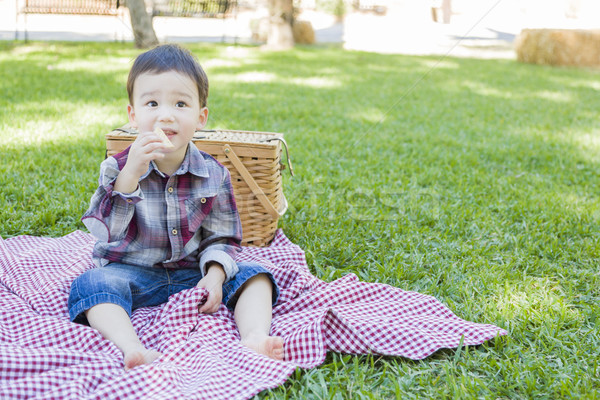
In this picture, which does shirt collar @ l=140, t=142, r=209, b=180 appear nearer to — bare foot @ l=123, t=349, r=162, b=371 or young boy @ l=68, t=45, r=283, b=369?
young boy @ l=68, t=45, r=283, b=369

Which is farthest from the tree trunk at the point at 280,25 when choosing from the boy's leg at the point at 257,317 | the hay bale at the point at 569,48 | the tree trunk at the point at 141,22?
the boy's leg at the point at 257,317

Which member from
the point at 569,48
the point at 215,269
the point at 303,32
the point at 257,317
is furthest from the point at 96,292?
the point at 303,32

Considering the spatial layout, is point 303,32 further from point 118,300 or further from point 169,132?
point 118,300

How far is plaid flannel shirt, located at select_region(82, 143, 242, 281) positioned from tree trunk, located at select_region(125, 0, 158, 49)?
215 inches

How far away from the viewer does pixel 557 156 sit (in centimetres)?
371

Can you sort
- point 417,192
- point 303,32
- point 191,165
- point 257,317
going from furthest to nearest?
point 303,32 → point 417,192 → point 191,165 → point 257,317

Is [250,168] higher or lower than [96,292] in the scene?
higher

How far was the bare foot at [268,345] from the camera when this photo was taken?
4.99 feet

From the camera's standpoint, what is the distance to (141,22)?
686 centimetres

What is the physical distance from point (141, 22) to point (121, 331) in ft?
19.8

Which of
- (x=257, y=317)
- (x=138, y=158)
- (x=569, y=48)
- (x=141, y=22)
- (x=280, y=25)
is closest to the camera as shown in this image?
(x=138, y=158)

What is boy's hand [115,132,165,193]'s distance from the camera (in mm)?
1547

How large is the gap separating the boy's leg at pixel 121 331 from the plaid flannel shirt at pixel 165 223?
220 millimetres

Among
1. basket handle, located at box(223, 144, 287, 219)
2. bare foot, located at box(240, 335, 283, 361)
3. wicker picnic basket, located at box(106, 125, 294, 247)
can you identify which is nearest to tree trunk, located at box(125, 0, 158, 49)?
wicker picnic basket, located at box(106, 125, 294, 247)
